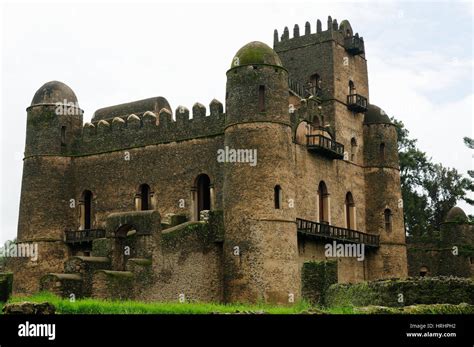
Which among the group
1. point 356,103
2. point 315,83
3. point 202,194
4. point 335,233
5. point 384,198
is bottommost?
point 335,233

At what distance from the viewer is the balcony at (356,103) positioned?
43.6 meters

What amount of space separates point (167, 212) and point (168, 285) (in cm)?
631

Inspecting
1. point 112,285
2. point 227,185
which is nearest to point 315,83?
point 227,185

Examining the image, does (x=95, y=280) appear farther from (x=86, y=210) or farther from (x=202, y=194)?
(x=86, y=210)

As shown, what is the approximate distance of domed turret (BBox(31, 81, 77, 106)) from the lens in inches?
1623

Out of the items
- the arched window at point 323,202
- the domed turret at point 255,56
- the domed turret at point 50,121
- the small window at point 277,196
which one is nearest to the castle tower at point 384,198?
the arched window at point 323,202

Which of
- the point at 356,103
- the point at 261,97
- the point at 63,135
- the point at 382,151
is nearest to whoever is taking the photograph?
the point at 261,97

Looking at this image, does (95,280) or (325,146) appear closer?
(95,280)

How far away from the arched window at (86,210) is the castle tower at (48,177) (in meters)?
0.46

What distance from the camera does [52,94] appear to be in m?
41.3

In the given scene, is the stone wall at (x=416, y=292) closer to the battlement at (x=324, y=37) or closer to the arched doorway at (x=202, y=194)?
the arched doorway at (x=202, y=194)

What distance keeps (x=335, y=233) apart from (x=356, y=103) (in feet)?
25.3

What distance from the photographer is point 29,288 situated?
127 ft

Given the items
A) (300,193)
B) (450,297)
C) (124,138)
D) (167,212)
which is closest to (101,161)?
(124,138)
